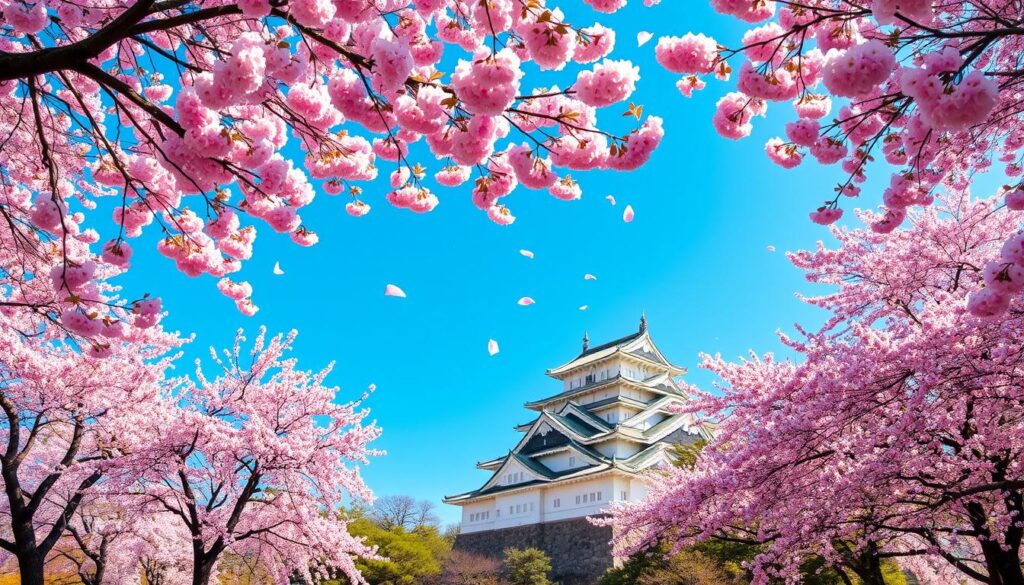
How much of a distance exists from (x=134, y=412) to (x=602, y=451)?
76.4 ft

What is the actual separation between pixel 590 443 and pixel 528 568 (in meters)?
8.44

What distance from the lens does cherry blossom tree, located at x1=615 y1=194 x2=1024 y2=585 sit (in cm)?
623

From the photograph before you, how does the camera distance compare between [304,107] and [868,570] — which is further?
[868,570]

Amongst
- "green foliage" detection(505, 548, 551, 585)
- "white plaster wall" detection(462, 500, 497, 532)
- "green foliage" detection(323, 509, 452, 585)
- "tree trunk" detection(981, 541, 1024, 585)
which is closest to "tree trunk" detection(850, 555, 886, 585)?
"tree trunk" detection(981, 541, 1024, 585)

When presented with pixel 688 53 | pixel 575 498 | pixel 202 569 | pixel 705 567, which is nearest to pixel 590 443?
pixel 575 498

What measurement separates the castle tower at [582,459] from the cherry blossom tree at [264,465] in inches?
609

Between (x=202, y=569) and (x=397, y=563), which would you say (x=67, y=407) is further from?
(x=397, y=563)

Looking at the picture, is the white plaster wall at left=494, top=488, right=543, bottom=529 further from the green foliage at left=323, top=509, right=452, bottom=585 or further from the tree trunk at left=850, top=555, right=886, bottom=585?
the tree trunk at left=850, top=555, right=886, bottom=585

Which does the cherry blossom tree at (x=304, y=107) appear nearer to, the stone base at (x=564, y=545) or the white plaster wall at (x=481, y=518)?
the stone base at (x=564, y=545)

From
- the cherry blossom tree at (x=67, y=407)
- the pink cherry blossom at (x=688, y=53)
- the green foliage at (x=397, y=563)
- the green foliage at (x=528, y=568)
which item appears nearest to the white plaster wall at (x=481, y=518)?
the green foliage at (x=397, y=563)

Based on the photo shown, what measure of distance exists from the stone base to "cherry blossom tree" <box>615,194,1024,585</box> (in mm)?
16607

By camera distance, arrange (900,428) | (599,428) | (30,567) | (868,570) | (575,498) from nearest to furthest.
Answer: (900,428)
(30,567)
(868,570)
(575,498)
(599,428)

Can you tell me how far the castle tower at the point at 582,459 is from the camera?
27000 mm

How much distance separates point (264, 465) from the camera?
34.7ft
